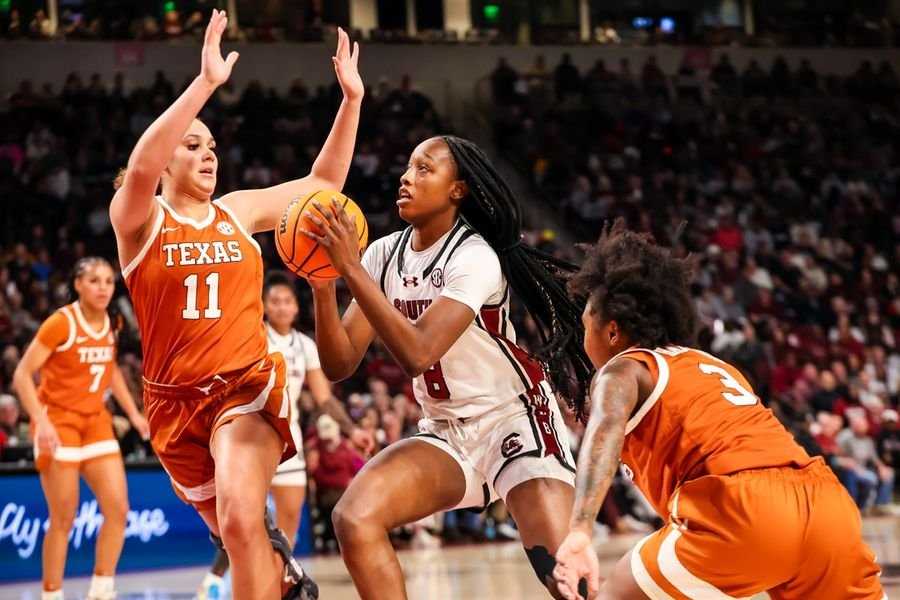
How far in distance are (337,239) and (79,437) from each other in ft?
13.5

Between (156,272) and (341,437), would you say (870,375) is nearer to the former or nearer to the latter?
(341,437)

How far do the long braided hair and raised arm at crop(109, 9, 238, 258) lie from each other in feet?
2.97

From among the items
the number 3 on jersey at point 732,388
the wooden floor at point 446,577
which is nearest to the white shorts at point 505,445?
the number 3 on jersey at point 732,388

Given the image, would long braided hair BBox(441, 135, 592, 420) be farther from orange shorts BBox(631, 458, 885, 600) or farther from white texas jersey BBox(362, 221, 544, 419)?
orange shorts BBox(631, 458, 885, 600)

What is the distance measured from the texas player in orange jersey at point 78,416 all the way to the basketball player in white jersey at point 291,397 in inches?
24.7

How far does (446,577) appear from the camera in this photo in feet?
28.2

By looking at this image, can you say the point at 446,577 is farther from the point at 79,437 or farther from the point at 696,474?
the point at 696,474

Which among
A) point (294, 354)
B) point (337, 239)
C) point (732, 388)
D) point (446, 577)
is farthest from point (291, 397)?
point (732, 388)

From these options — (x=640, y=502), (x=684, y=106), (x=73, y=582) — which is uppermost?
(x=684, y=106)

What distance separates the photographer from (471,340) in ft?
14.8

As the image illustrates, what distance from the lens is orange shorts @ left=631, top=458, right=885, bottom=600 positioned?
3213 mm

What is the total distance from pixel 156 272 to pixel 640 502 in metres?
8.18

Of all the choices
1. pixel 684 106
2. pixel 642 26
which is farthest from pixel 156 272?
pixel 642 26

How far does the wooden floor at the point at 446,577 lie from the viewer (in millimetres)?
7719
